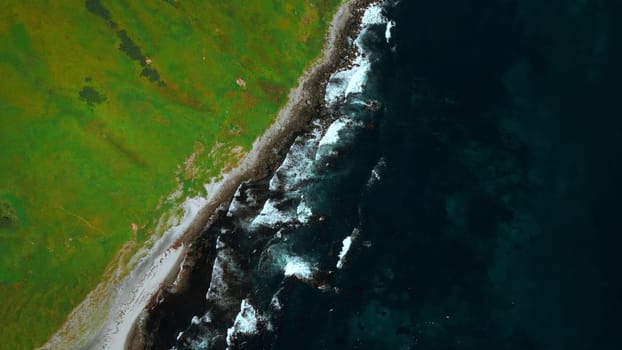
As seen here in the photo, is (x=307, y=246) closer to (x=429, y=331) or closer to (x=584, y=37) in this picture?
(x=429, y=331)

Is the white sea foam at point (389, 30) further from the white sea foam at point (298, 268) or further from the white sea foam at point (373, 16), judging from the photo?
the white sea foam at point (298, 268)

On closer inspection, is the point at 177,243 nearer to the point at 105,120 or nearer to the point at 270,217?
the point at 270,217

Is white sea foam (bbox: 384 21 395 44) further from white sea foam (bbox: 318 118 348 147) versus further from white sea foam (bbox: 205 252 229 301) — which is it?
white sea foam (bbox: 205 252 229 301)

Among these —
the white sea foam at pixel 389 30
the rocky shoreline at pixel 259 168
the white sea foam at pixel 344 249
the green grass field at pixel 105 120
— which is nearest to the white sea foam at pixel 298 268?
the white sea foam at pixel 344 249

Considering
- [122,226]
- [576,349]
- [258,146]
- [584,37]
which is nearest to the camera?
[576,349]

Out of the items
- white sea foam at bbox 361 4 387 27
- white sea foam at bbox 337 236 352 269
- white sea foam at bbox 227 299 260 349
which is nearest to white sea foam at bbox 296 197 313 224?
white sea foam at bbox 337 236 352 269

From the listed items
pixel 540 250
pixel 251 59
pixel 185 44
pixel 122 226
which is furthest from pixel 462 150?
pixel 122 226
